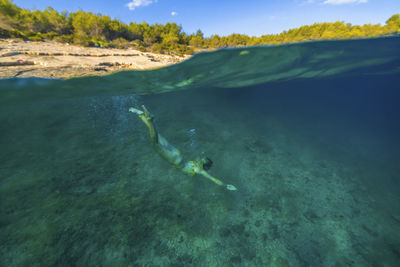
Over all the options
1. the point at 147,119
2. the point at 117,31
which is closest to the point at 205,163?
the point at 147,119

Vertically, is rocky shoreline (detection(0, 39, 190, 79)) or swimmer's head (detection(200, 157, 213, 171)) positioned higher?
rocky shoreline (detection(0, 39, 190, 79))

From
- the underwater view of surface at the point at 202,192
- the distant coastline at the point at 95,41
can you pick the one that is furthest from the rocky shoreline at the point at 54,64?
the underwater view of surface at the point at 202,192

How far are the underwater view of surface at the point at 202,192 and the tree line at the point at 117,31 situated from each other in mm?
6890

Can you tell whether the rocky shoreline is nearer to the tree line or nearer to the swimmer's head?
the tree line

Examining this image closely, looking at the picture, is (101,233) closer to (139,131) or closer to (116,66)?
(139,131)

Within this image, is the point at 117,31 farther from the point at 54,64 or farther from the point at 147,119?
the point at 147,119

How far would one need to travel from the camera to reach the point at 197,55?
1026cm

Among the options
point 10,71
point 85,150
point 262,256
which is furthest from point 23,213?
point 10,71

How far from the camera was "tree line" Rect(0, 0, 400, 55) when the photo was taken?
48.9 feet

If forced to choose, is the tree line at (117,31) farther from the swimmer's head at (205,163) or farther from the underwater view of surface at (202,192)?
the swimmer's head at (205,163)

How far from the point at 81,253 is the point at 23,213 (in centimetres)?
256

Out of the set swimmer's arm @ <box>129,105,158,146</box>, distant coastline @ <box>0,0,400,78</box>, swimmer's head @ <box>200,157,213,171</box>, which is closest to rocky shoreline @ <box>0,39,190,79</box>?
distant coastline @ <box>0,0,400,78</box>

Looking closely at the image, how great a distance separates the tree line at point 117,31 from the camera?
14.9m

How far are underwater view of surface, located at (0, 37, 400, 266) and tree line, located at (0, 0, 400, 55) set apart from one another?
6890mm
